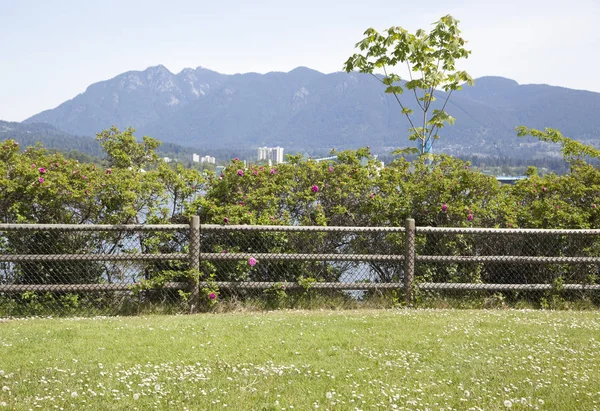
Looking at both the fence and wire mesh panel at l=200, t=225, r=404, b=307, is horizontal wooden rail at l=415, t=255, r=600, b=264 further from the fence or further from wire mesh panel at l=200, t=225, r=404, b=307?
wire mesh panel at l=200, t=225, r=404, b=307

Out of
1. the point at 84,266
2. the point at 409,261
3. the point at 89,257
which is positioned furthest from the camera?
the point at 409,261

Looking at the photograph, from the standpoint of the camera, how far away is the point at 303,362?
18.6ft

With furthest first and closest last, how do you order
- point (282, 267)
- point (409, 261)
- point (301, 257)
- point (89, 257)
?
point (282, 267) < point (409, 261) < point (301, 257) < point (89, 257)

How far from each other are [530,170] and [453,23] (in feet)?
11.6

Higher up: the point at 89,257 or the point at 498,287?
the point at 89,257

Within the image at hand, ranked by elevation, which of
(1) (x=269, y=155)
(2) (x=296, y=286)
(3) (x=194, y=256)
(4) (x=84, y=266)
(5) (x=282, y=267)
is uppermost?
(1) (x=269, y=155)

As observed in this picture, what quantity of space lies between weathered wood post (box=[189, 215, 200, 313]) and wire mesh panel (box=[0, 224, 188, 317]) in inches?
5.1

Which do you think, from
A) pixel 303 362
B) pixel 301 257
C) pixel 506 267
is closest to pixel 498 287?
pixel 506 267

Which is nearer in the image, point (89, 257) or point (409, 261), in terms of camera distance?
point (89, 257)

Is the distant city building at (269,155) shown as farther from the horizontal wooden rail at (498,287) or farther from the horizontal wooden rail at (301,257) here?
the horizontal wooden rail at (498,287)

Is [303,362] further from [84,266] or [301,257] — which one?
[84,266]

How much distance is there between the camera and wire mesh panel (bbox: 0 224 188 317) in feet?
26.0

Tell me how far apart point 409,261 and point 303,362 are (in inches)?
133

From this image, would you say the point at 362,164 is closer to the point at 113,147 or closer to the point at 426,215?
the point at 426,215
